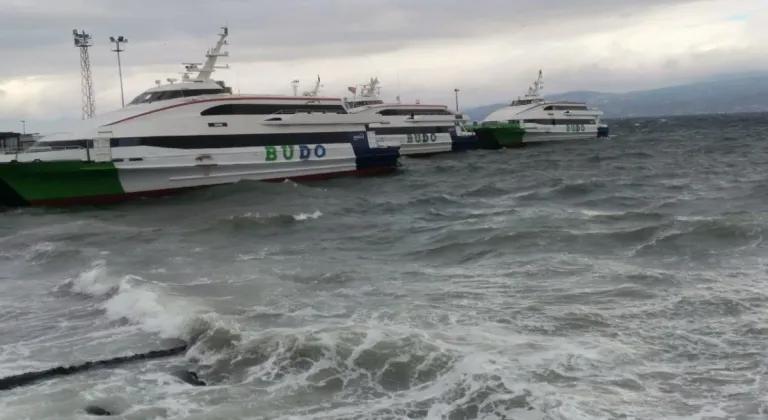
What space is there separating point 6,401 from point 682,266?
982 centimetres

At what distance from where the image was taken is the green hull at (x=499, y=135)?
5203 cm

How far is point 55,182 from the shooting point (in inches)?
890

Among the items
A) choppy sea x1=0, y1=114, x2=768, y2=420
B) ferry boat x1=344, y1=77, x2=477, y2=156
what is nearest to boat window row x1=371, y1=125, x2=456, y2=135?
ferry boat x1=344, y1=77, x2=477, y2=156

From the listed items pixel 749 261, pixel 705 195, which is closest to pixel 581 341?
pixel 749 261

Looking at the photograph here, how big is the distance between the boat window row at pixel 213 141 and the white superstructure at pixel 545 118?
1180 inches

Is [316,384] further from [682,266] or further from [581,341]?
[682,266]

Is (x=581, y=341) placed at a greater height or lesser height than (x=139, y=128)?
lesser

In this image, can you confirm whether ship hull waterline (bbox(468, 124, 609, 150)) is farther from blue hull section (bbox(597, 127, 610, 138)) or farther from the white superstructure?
blue hull section (bbox(597, 127, 610, 138))

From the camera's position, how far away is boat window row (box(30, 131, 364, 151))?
23.8m

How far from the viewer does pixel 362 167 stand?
103ft

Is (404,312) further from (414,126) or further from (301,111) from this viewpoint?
(414,126)

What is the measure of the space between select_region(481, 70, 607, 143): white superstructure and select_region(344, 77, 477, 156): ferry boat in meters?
8.97

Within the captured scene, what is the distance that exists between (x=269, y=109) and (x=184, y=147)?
4.32 metres

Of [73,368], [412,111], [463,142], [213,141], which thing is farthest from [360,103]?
[73,368]
